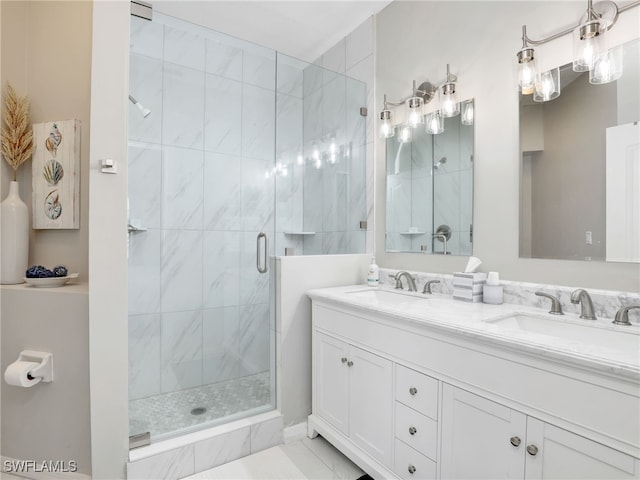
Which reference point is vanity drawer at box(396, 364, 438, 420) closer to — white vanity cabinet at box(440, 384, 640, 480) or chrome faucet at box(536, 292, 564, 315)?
white vanity cabinet at box(440, 384, 640, 480)

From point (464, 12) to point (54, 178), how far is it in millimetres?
A: 2349

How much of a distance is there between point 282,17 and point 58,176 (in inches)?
71.1

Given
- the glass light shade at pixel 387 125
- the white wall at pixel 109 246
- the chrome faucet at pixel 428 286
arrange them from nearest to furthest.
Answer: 1. the white wall at pixel 109 246
2. the chrome faucet at pixel 428 286
3. the glass light shade at pixel 387 125

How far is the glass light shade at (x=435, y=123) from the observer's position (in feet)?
6.41

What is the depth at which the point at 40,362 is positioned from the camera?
1.64 meters

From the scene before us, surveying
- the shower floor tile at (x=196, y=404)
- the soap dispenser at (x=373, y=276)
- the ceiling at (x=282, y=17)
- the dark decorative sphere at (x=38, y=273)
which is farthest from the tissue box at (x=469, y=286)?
the dark decorative sphere at (x=38, y=273)

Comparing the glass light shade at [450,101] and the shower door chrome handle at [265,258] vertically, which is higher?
the glass light shade at [450,101]

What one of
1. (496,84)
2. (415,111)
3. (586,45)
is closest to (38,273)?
(415,111)

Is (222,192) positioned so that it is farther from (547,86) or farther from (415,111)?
(547,86)

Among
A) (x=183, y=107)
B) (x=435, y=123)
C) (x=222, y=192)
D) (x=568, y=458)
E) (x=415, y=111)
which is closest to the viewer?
(x=568, y=458)

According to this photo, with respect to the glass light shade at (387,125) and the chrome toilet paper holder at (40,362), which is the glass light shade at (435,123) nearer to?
the glass light shade at (387,125)

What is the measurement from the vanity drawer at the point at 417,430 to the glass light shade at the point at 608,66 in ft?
4.75

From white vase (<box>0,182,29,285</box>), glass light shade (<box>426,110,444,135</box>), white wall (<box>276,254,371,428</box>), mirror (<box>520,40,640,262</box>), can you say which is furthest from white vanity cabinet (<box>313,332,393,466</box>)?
white vase (<box>0,182,29,285</box>)

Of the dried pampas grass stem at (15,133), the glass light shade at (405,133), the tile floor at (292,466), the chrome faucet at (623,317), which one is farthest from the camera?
the glass light shade at (405,133)
